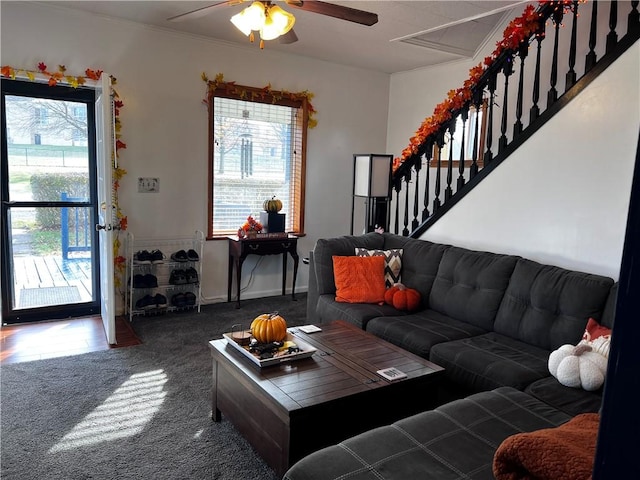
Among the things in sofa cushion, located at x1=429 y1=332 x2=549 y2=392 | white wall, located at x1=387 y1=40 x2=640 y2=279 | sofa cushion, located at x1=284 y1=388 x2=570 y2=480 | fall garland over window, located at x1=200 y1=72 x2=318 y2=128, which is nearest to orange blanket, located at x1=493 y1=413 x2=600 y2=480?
sofa cushion, located at x1=284 y1=388 x2=570 y2=480

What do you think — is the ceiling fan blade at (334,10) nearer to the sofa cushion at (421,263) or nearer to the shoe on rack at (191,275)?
the sofa cushion at (421,263)

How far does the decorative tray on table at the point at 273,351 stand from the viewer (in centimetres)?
248

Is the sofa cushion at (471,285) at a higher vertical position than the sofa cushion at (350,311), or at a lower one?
higher

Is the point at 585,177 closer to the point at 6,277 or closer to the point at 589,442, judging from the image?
the point at 589,442

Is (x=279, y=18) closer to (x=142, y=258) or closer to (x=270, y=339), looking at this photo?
(x=270, y=339)

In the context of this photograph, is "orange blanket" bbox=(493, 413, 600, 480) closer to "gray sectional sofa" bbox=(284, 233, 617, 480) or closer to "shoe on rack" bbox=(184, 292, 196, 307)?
"gray sectional sofa" bbox=(284, 233, 617, 480)

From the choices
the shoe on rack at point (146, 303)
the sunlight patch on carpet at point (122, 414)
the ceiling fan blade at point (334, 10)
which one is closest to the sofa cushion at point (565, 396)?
the sunlight patch on carpet at point (122, 414)

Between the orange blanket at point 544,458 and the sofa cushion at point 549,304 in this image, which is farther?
the sofa cushion at point 549,304

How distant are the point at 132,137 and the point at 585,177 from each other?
12.6 ft

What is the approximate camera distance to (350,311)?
360 cm

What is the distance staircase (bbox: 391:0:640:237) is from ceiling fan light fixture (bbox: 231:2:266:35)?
1.74 meters

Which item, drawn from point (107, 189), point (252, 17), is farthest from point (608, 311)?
point (107, 189)

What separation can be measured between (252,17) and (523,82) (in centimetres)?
282

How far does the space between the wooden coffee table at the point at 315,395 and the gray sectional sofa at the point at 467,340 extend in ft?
0.89
